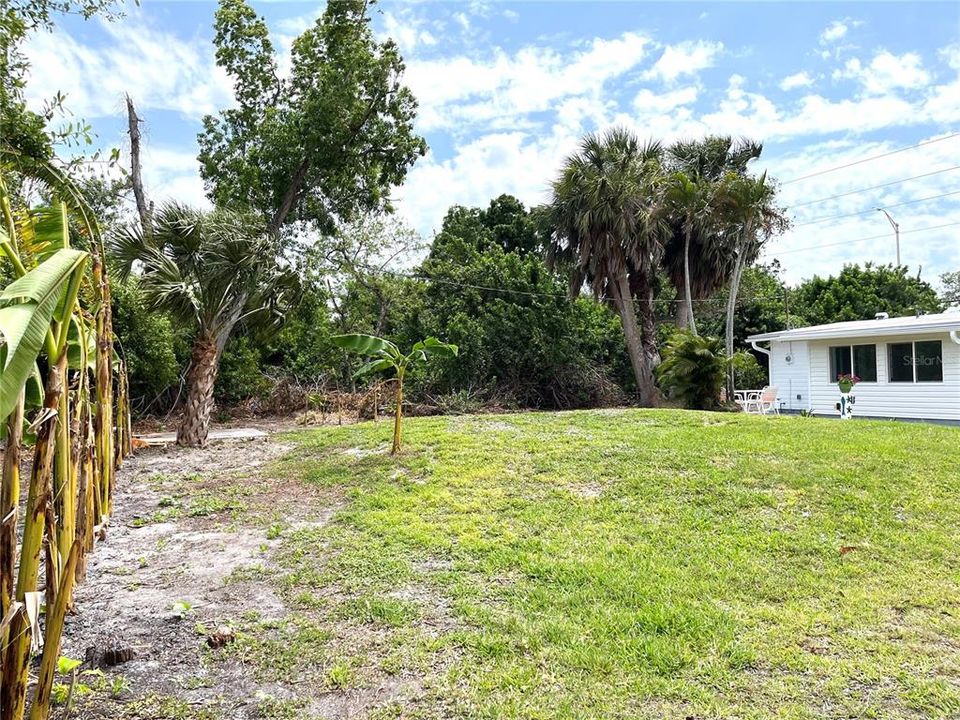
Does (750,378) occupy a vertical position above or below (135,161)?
below

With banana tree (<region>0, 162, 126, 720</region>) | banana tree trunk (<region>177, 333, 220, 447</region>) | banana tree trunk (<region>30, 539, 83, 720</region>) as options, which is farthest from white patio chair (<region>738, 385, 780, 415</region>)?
banana tree trunk (<region>30, 539, 83, 720</region>)

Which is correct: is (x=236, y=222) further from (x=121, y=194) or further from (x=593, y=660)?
(x=121, y=194)

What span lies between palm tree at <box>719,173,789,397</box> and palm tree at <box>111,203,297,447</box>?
39.9 ft

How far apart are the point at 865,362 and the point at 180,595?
1678 cm

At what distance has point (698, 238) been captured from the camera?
18.4 metres

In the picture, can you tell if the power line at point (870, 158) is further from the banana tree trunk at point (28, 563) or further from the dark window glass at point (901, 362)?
the banana tree trunk at point (28, 563)

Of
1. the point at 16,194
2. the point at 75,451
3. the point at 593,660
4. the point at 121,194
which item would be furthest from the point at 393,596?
the point at 121,194

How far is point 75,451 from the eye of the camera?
292 centimetres

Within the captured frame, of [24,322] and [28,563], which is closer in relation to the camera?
[24,322]

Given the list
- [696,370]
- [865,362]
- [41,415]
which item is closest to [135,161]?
[696,370]

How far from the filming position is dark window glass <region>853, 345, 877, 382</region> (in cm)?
1511

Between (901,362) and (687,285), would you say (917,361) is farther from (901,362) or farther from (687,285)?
(687,285)

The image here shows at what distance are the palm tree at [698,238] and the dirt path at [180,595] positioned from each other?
15741 millimetres

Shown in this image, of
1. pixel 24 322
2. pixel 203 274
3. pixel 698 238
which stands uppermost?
pixel 698 238
